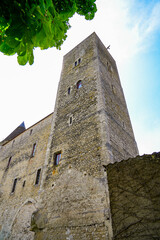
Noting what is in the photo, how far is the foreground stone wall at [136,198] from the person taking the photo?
3.75 metres

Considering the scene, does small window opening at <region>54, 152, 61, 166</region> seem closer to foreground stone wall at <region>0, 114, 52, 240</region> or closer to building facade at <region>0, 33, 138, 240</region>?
building facade at <region>0, 33, 138, 240</region>

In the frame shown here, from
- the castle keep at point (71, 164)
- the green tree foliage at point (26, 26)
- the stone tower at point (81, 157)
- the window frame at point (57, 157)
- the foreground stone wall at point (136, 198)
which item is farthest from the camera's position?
the window frame at point (57, 157)

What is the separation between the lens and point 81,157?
675cm

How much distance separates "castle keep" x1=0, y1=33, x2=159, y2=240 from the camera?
5384 mm

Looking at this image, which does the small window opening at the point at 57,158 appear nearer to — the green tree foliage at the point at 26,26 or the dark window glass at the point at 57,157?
the dark window glass at the point at 57,157

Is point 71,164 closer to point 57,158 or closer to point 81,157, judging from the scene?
point 81,157

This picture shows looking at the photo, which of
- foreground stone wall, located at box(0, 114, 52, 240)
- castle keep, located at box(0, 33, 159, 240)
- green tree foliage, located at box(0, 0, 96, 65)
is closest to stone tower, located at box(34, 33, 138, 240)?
castle keep, located at box(0, 33, 159, 240)

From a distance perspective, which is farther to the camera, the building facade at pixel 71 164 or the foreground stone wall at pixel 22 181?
the foreground stone wall at pixel 22 181

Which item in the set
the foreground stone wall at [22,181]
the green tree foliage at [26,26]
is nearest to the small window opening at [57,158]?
the foreground stone wall at [22,181]

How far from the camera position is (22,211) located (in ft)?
29.7

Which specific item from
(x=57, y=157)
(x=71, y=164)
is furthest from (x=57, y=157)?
(x=71, y=164)

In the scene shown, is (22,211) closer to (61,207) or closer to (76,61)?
(61,207)

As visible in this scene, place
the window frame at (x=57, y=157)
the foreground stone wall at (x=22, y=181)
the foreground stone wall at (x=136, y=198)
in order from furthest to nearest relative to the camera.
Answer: the foreground stone wall at (x=22, y=181), the window frame at (x=57, y=157), the foreground stone wall at (x=136, y=198)

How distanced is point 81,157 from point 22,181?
19.0 feet
